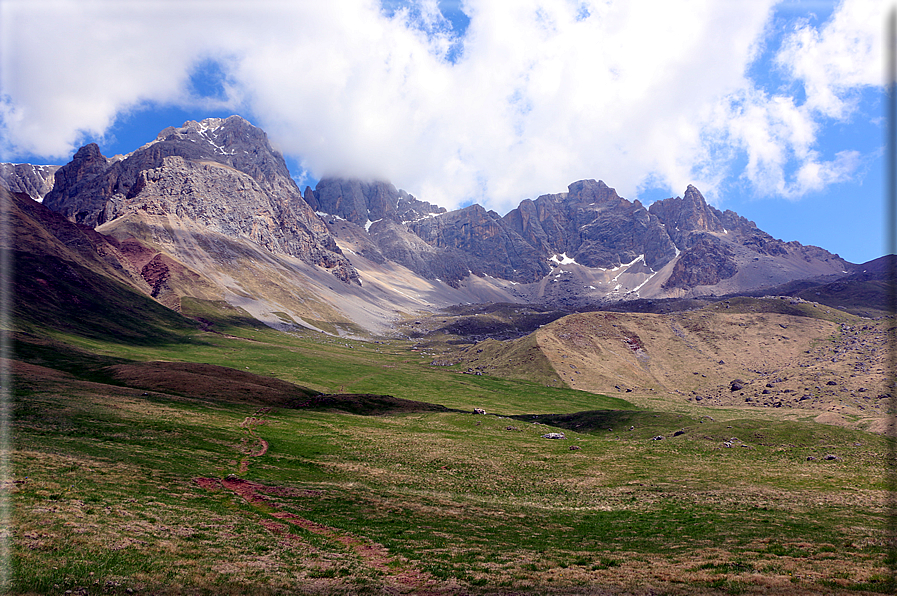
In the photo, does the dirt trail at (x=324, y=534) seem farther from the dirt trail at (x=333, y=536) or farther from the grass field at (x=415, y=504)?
the grass field at (x=415, y=504)

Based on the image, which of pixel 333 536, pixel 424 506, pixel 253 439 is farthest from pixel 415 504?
pixel 253 439

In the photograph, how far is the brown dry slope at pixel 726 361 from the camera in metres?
139

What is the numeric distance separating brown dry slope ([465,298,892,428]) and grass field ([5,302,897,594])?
8247 cm

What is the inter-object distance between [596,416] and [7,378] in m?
116

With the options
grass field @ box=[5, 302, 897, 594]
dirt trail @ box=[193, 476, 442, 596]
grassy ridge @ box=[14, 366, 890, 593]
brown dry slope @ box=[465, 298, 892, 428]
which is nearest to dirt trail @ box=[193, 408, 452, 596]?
dirt trail @ box=[193, 476, 442, 596]

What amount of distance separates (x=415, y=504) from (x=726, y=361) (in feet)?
594

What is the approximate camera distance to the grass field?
73.2 ft

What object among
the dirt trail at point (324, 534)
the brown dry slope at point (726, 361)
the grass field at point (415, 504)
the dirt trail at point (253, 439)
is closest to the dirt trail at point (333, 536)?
the dirt trail at point (324, 534)

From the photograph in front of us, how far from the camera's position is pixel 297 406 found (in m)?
97.5

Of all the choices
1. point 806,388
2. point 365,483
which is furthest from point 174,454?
point 806,388

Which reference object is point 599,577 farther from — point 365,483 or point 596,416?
point 596,416

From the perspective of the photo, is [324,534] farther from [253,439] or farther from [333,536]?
[253,439]

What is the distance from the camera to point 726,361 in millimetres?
178000

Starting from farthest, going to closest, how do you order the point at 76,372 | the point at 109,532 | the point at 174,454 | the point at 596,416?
the point at 596,416, the point at 76,372, the point at 174,454, the point at 109,532
